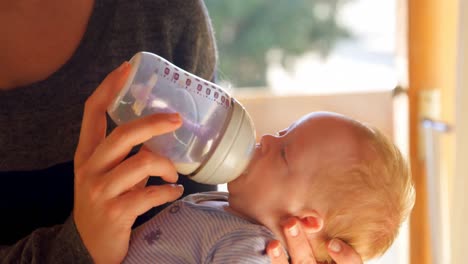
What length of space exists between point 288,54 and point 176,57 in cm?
250

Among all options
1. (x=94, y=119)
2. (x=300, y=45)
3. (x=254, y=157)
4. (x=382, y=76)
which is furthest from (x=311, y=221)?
(x=300, y=45)

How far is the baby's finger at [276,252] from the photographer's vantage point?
1.01m

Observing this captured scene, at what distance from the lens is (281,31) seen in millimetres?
3658

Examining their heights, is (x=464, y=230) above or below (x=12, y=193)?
below

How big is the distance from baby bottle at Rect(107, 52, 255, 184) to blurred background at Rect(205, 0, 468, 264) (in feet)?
1.44

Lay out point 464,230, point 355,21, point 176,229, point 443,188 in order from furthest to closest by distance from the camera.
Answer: point 355,21 < point 443,188 < point 464,230 < point 176,229

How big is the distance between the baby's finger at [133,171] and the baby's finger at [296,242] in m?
0.26

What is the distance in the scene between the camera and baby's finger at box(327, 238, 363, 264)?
3.52 ft

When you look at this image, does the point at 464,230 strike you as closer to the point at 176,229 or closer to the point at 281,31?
the point at 176,229

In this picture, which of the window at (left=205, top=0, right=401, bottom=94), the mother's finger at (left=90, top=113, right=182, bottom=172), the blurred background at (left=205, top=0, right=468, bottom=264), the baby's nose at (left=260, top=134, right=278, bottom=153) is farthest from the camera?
the window at (left=205, top=0, right=401, bottom=94)

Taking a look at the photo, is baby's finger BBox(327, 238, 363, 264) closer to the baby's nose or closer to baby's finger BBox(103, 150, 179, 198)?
the baby's nose

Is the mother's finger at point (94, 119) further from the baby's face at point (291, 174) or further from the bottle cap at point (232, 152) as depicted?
the baby's face at point (291, 174)

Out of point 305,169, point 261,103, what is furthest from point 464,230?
point 261,103

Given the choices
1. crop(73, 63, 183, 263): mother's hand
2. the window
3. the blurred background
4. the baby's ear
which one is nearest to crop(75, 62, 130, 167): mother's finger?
crop(73, 63, 183, 263): mother's hand
